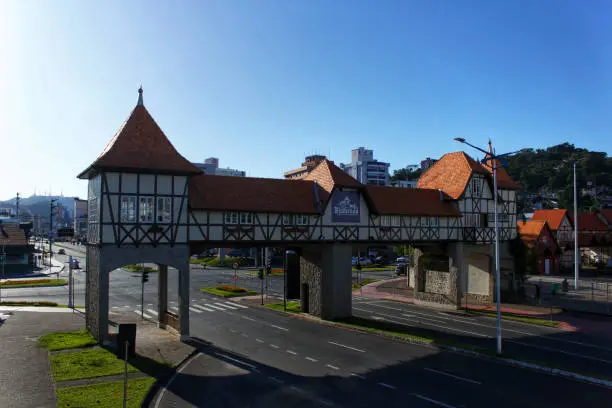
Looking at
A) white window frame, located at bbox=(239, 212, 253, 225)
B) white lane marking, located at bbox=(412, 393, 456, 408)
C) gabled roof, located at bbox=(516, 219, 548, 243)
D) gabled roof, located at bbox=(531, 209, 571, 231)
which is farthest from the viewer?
gabled roof, located at bbox=(531, 209, 571, 231)

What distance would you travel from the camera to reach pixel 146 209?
26.8 metres

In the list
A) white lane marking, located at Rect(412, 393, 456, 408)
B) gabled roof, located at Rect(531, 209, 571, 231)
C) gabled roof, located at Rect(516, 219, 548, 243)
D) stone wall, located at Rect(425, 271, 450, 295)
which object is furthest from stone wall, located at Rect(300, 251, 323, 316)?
gabled roof, located at Rect(531, 209, 571, 231)

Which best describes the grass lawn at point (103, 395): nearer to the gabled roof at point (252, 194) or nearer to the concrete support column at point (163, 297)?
the gabled roof at point (252, 194)

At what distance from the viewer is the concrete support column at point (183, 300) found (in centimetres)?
2775

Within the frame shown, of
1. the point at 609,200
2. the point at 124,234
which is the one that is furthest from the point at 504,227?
the point at 609,200

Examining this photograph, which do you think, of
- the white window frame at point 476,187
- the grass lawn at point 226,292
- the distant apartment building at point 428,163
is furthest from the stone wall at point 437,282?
the distant apartment building at point 428,163

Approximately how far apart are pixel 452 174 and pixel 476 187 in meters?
2.39

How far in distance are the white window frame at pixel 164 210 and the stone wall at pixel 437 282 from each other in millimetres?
26045

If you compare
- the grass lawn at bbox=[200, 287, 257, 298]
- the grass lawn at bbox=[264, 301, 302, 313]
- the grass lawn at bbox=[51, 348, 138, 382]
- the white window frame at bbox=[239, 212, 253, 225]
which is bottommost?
the grass lawn at bbox=[200, 287, 257, 298]

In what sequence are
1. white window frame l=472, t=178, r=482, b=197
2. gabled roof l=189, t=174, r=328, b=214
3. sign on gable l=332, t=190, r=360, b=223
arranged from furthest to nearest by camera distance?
white window frame l=472, t=178, r=482, b=197 < sign on gable l=332, t=190, r=360, b=223 < gabled roof l=189, t=174, r=328, b=214

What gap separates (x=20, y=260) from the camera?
72.4m

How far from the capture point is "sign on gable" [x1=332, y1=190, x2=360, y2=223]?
3444 cm

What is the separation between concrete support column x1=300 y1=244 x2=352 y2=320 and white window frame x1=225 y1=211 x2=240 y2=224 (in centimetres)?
768

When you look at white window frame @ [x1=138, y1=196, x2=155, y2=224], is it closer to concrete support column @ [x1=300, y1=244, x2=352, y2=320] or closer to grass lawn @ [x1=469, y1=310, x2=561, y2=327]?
concrete support column @ [x1=300, y1=244, x2=352, y2=320]
